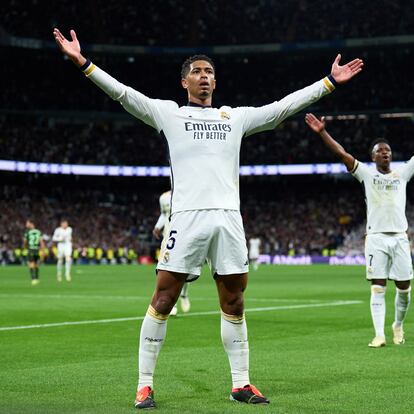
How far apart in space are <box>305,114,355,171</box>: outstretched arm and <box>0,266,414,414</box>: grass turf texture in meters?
2.42

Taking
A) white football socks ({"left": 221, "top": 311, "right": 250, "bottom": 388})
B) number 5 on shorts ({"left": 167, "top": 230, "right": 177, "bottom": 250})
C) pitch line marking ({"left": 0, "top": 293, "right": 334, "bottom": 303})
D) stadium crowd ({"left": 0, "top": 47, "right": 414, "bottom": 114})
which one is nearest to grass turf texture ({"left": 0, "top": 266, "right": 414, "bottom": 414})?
white football socks ({"left": 221, "top": 311, "right": 250, "bottom": 388})

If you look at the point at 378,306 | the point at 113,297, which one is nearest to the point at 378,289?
the point at 378,306

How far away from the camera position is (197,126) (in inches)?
286

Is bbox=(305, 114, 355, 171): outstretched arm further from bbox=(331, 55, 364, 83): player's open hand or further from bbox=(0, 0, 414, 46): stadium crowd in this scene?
bbox=(0, 0, 414, 46): stadium crowd

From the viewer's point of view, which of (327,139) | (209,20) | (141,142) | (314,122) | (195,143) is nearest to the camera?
(195,143)

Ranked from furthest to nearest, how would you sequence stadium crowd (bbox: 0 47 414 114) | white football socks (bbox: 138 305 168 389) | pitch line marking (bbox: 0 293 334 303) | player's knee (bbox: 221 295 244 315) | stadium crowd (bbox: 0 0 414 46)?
stadium crowd (bbox: 0 47 414 114)
stadium crowd (bbox: 0 0 414 46)
pitch line marking (bbox: 0 293 334 303)
player's knee (bbox: 221 295 244 315)
white football socks (bbox: 138 305 168 389)

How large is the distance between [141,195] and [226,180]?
66467mm

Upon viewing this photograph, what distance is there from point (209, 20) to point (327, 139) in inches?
2344

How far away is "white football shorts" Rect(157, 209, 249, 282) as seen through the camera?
23.3ft

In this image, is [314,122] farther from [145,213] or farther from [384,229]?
[145,213]

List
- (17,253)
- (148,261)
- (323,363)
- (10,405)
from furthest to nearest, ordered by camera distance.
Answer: (148,261) < (17,253) < (323,363) < (10,405)

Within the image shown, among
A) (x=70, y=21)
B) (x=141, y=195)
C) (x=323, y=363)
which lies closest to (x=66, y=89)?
(x=70, y=21)

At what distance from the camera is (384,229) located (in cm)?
1188

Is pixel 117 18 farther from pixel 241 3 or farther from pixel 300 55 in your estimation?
pixel 300 55
